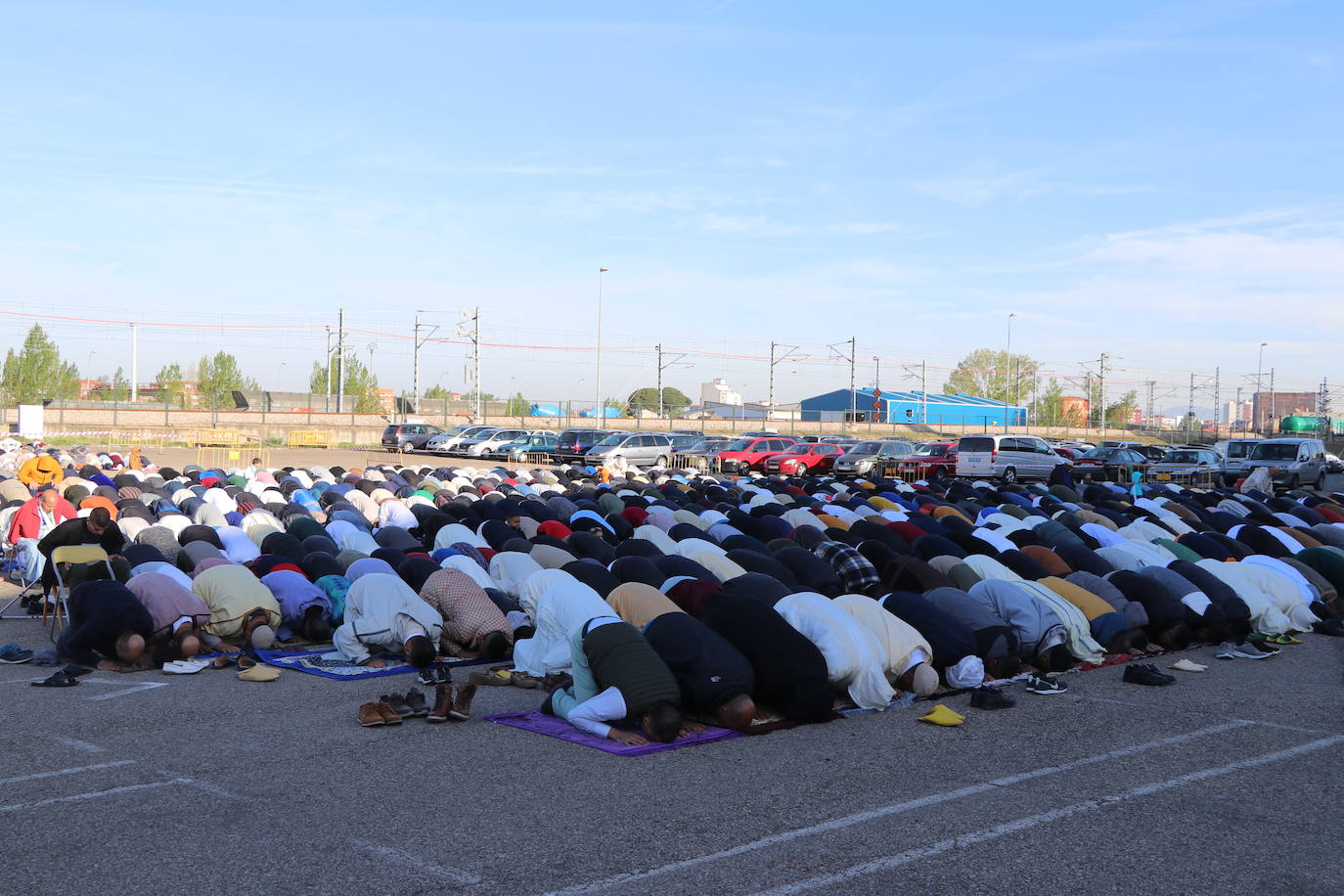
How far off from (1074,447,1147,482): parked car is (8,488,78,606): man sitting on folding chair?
99.9ft

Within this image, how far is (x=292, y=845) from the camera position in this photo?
5.93m

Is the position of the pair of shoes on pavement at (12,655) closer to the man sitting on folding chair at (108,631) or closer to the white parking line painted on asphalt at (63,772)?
the man sitting on folding chair at (108,631)

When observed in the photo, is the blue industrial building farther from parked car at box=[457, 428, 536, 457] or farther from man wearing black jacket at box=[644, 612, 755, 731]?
man wearing black jacket at box=[644, 612, 755, 731]

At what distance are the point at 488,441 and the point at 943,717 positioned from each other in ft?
144

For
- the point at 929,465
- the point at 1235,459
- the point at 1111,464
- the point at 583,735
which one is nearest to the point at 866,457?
the point at 929,465

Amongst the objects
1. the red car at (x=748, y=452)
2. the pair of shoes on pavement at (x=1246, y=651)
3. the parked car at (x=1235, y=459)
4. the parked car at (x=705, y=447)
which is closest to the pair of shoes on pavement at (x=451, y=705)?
the pair of shoes on pavement at (x=1246, y=651)

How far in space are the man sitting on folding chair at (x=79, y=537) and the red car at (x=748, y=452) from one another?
2963cm

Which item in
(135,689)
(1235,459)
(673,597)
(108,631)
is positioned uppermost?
(1235,459)

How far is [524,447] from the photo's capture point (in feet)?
165

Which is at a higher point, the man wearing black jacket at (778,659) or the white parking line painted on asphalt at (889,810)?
the man wearing black jacket at (778,659)

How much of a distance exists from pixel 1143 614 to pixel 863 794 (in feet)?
19.8

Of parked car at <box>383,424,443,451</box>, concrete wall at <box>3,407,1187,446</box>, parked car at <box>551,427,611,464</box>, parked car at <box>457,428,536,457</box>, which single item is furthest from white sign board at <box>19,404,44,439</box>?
parked car at <box>551,427,611,464</box>

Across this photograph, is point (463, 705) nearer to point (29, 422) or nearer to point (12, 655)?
point (12, 655)

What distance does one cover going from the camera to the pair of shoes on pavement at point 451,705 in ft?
28.4
